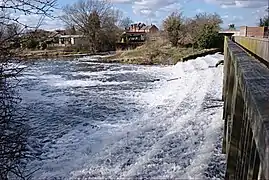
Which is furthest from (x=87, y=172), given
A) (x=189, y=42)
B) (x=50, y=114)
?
(x=189, y=42)

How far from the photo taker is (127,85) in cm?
1656

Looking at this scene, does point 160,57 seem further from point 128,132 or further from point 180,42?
point 128,132

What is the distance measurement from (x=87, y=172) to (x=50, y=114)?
5252 millimetres

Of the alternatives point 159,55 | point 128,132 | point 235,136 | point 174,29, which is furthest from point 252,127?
point 174,29

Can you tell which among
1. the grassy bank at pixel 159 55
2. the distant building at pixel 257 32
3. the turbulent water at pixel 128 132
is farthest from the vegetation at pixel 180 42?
the turbulent water at pixel 128 132

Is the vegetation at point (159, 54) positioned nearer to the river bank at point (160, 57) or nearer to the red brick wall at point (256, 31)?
the river bank at point (160, 57)

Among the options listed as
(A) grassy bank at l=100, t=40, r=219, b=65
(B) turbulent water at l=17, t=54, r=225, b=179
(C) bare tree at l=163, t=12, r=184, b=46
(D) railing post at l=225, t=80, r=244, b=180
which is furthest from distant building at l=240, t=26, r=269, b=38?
(C) bare tree at l=163, t=12, r=184, b=46

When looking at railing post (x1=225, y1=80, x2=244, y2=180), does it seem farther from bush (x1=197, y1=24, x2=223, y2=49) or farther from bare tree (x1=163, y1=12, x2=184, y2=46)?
bare tree (x1=163, y1=12, x2=184, y2=46)

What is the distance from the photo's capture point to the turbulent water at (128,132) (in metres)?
5.96

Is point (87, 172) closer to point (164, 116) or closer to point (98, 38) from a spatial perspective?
point (164, 116)

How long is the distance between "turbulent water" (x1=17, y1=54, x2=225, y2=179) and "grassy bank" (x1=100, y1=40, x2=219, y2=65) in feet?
45.0

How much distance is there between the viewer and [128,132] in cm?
830

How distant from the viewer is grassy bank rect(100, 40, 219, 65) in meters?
28.7

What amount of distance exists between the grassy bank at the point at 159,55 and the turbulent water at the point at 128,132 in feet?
45.0
